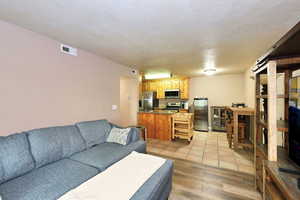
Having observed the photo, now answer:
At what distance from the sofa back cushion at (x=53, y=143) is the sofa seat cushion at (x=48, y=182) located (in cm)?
13

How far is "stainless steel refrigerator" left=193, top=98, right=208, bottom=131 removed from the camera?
17.5 ft

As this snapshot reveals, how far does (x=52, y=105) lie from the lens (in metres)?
2.17

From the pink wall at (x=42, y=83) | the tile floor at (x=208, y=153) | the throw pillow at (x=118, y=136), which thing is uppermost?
the pink wall at (x=42, y=83)

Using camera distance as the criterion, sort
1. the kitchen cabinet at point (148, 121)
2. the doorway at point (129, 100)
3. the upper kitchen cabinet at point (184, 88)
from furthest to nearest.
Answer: the upper kitchen cabinet at point (184, 88) < the doorway at point (129, 100) < the kitchen cabinet at point (148, 121)

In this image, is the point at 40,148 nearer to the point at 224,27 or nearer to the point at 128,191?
the point at 128,191

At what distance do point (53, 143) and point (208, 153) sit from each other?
10.6 ft

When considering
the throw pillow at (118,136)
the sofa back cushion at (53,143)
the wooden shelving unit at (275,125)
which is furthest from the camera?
the throw pillow at (118,136)

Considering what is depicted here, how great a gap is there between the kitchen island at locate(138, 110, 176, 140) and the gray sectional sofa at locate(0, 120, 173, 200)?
1981 mm

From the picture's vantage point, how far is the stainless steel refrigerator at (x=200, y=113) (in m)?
5.32

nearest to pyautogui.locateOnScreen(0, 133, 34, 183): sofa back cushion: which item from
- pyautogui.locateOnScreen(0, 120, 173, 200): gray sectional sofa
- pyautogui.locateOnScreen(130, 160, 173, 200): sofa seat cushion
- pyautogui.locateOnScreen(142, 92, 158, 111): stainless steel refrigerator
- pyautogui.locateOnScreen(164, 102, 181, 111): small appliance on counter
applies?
pyautogui.locateOnScreen(0, 120, 173, 200): gray sectional sofa

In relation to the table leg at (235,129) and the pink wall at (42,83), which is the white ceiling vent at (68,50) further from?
the table leg at (235,129)

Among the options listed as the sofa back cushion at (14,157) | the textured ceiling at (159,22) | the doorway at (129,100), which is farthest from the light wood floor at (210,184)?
the doorway at (129,100)

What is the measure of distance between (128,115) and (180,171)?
2998 mm

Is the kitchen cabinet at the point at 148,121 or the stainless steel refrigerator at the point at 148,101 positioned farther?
the stainless steel refrigerator at the point at 148,101
